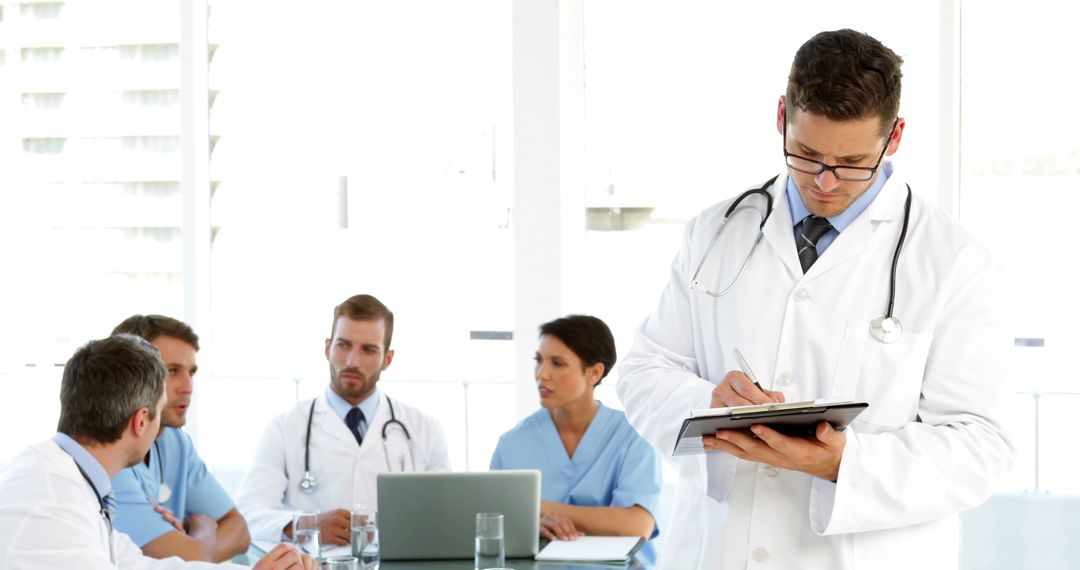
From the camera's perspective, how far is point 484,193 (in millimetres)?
4066

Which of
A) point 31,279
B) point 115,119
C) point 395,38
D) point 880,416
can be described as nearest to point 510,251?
point 395,38

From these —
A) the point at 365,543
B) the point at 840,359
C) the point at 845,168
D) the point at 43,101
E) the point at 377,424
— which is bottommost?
the point at 365,543

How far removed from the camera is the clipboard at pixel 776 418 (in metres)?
1.31

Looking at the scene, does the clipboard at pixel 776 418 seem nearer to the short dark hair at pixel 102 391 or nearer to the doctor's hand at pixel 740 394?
the doctor's hand at pixel 740 394

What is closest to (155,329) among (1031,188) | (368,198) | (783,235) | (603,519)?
(603,519)

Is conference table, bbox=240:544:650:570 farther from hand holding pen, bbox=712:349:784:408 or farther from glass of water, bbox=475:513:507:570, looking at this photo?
hand holding pen, bbox=712:349:784:408

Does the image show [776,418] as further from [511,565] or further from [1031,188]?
[1031,188]

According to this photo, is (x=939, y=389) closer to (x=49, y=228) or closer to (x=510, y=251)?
(x=510, y=251)

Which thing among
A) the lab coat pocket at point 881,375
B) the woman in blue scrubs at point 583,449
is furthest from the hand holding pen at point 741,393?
the woman in blue scrubs at point 583,449

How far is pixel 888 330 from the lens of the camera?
4.86ft

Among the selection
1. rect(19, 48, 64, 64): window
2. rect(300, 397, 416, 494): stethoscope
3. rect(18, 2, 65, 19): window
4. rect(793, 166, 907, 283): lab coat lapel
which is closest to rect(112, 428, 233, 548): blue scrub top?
rect(300, 397, 416, 494): stethoscope

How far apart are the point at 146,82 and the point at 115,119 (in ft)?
0.64

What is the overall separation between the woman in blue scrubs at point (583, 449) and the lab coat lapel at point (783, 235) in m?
1.28

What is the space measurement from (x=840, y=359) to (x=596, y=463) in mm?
1494
